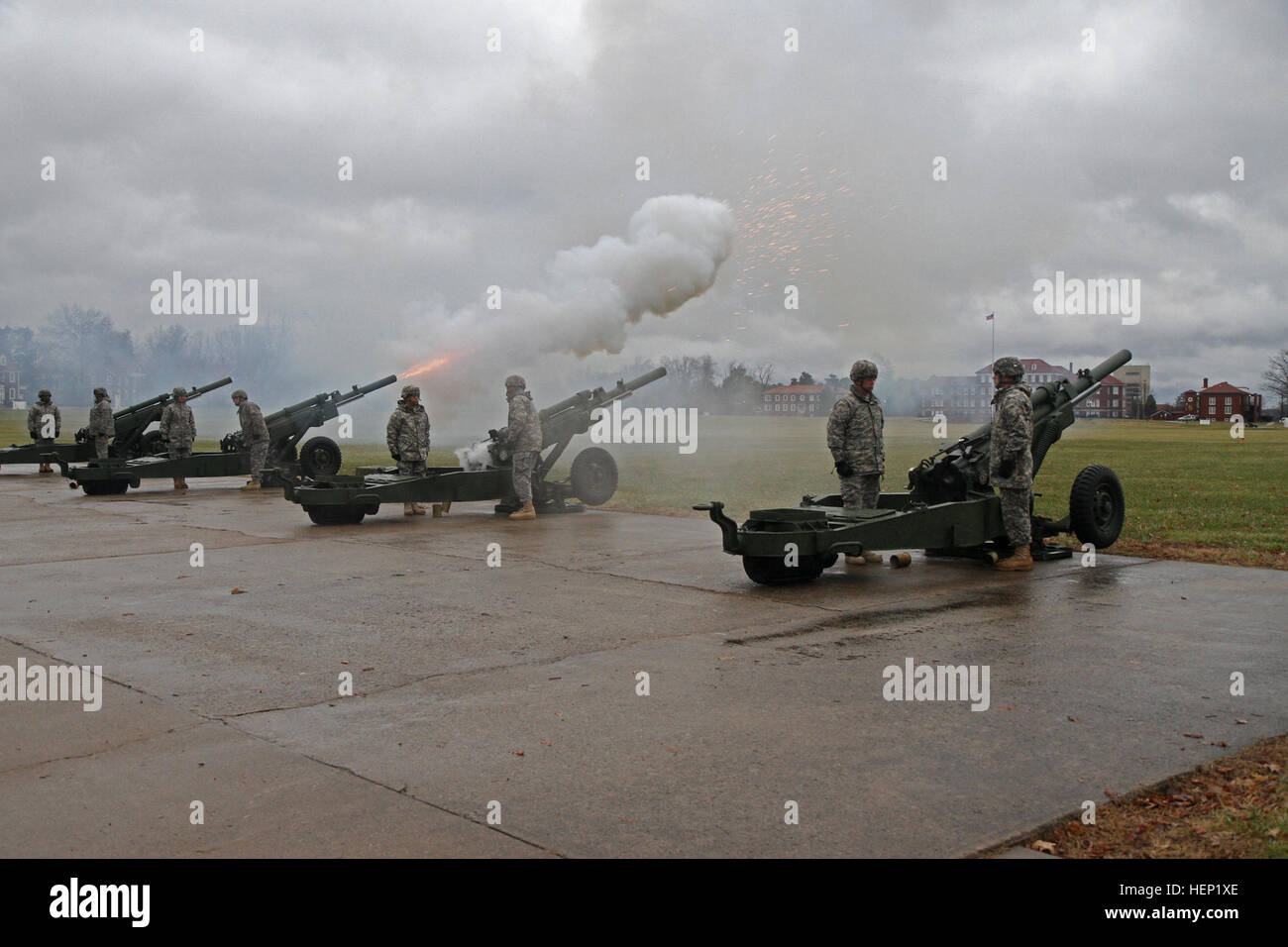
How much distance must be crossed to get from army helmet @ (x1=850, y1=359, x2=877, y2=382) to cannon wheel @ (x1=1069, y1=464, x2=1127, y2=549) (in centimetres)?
223

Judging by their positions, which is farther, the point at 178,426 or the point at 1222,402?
the point at 1222,402

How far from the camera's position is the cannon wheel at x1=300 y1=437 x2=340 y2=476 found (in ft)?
71.9

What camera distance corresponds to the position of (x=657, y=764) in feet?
16.1

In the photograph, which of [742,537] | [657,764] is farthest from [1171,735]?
[742,537]

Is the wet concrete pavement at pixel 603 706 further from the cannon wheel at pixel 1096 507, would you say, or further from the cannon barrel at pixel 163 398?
the cannon barrel at pixel 163 398

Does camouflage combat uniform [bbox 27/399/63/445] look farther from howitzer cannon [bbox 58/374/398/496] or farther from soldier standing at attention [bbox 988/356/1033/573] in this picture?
soldier standing at attention [bbox 988/356/1033/573]

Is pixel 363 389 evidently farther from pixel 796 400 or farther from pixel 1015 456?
pixel 796 400

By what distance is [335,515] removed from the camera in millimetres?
15453

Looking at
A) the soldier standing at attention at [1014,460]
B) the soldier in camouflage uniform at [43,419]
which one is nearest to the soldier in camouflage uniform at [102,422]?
the soldier in camouflage uniform at [43,419]

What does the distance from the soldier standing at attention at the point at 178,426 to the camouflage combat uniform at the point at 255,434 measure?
1.02 meters

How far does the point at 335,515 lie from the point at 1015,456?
904 cm

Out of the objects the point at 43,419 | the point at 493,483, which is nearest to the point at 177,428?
the point at 493,483

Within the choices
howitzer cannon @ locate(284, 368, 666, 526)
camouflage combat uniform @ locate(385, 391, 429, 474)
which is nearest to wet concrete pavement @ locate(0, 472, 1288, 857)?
howitzer cannon @ locate(284, 368, 666, 526)

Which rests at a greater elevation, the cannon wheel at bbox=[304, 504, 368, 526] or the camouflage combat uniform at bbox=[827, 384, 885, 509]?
the camouflage combat uniform at bbox=[827, 384, 885, 509]
